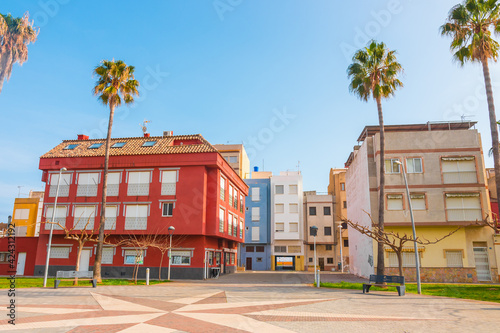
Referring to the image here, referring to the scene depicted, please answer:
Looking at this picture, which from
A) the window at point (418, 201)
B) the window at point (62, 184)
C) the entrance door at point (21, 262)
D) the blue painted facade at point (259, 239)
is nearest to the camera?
the window at point (418, 201)

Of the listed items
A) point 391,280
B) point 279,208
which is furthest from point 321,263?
point 391,280

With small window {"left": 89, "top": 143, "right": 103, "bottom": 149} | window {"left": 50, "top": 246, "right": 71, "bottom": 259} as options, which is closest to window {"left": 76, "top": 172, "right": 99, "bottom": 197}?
small window {"left": 89, "top": 143, "right": 103, "bottom": 149}

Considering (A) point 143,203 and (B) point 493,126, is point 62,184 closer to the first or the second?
(A) point 143,203

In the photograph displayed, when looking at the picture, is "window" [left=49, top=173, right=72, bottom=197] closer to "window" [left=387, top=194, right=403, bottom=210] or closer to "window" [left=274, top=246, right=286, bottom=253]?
"window" [left=387, top=194, right=403, bottom=210]

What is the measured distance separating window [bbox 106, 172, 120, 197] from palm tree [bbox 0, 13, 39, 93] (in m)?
23.3

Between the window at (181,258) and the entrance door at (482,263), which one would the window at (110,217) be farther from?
the entrance door at (482,263)

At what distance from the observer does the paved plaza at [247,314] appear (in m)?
9.56

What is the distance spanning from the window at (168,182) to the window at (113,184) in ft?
13.4

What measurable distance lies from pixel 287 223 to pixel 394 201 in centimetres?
2841

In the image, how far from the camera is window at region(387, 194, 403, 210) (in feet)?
98.5

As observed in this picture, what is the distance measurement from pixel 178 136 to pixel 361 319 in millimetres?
27386

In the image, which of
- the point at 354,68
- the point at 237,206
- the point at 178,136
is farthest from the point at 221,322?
the point at 237,206

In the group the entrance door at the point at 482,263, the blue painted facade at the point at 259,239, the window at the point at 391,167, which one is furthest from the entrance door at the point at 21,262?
the entrance door at the point at 482,263

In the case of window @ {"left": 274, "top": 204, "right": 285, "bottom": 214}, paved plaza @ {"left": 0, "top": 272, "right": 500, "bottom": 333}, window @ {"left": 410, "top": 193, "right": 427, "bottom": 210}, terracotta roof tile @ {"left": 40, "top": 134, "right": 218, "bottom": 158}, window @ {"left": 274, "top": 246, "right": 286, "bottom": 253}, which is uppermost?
terracotta roof tile @ {"left": 40, "top": 134, "right": 218, "bottom": 158}
